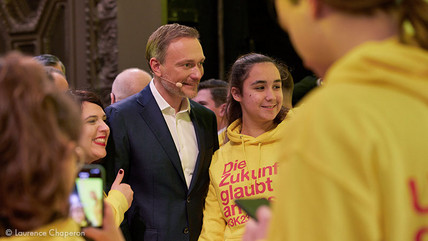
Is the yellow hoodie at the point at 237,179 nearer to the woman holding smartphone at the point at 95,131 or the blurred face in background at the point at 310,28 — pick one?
the woman holding smartphone at the point at 95,131

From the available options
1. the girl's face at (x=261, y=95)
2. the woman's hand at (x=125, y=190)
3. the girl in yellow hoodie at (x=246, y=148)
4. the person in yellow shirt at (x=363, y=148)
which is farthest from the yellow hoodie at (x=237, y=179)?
the person in yellow shirt at (x=363, y=148)

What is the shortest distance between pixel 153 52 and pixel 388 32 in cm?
239

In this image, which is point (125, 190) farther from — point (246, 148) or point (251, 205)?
point (251, 205)

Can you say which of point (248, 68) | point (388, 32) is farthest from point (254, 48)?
point (388, 32)

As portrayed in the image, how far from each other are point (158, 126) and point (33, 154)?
192cm

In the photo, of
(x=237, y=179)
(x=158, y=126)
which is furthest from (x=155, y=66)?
(x=237, y=179)

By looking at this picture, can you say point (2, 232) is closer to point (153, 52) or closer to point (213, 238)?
point (213, 238)

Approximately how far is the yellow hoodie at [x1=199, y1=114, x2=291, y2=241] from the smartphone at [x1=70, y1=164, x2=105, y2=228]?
1392 mm

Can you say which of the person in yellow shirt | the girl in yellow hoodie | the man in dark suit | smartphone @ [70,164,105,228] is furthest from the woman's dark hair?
the person in yellow shirt

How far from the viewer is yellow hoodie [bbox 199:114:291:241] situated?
288 centimetres

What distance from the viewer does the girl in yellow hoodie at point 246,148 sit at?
114 inches

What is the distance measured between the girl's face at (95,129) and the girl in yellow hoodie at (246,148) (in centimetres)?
61

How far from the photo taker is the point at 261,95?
10.4 feet

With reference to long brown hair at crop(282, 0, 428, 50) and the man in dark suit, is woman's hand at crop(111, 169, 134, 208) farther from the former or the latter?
long brown hair at crop(282, 0, 428, 50)
